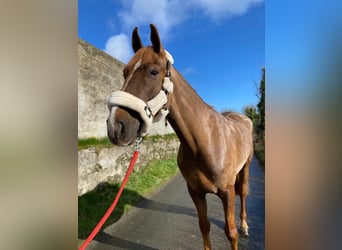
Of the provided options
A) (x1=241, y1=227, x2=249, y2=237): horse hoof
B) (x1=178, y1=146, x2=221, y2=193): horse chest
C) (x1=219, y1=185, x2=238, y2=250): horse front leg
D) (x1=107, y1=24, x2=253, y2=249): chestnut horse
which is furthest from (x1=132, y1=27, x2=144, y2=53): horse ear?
(x1=241, y1=227, x2=249, y2=237): horse hoof

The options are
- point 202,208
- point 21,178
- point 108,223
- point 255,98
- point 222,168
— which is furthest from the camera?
point 108,223

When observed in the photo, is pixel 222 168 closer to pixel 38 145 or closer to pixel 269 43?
pixel 269 43

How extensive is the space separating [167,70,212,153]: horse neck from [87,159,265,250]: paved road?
0.38m

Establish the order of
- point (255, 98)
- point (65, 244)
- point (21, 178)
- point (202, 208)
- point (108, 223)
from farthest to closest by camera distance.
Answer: point (108, 223), point (202, 208), point (255, 98), point (65, 244), point (21, 178)

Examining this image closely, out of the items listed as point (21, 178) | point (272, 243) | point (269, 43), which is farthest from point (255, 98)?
point (21, 178)

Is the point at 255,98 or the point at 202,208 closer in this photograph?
the point at 255,98

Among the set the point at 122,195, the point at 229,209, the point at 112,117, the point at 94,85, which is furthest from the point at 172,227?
the point at 112,117

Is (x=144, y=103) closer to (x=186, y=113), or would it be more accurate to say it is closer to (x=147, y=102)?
(x=147, y=102)

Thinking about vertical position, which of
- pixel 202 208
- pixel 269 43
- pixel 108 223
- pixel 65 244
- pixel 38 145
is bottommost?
pixel 108 223

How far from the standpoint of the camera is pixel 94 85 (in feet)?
3.80

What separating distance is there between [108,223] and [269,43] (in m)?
1.35

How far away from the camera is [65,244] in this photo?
528mm

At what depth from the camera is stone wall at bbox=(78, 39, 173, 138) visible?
106cm

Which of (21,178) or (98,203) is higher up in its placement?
(21,178)
